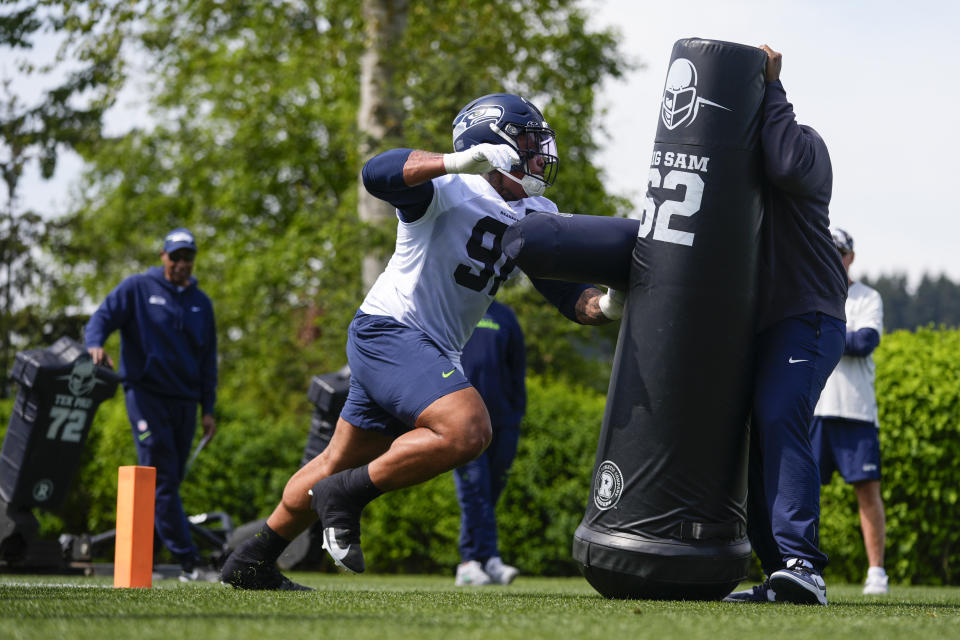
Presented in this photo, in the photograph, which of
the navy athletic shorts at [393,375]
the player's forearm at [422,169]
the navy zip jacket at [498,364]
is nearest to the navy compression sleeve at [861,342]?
the navy zip jacket at [498,364]

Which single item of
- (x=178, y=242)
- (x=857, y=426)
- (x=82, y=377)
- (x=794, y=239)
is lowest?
(x=857, y=426)

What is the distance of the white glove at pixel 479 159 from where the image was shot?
419 cm

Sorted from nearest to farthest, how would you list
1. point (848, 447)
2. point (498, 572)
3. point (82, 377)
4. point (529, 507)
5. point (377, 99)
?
1. point (848, 447)
2. point (498, 572)
3. point (82, 377)
4. point (529, 507)
5. point (377, 99)

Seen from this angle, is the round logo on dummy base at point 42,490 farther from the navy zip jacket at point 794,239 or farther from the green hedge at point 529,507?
the navy zip jacket at point 794,239

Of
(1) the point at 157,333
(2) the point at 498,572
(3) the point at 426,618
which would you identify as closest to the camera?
(3) the point at 426,618

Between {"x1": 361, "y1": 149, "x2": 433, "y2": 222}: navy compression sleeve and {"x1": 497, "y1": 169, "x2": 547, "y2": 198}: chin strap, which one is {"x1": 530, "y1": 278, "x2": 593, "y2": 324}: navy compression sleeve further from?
{"x1": 361, "y1": 149, "x2": 433, "y2": 222}: navy compression sleeve

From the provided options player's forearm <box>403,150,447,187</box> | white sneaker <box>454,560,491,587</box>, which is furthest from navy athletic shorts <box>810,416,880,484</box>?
player's forearm <box>403,150,447,187</box>

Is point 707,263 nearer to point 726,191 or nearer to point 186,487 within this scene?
point 726,191

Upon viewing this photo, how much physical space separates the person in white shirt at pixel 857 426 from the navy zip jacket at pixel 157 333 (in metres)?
4.32

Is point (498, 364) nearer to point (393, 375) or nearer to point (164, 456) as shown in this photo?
point (164, 456)

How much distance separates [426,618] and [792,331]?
76.9 inches

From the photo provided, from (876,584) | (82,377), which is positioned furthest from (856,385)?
(82,377)

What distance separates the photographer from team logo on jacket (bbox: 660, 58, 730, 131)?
4.53 m

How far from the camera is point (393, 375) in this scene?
4418mm
